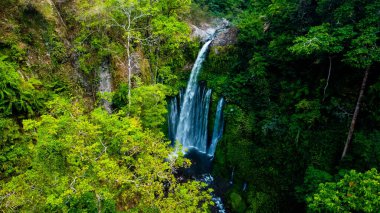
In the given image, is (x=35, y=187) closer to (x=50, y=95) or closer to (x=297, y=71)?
(x=50, y=95)

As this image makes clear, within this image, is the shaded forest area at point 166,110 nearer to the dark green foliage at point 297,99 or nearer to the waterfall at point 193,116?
the dark green foliage at point 297,99

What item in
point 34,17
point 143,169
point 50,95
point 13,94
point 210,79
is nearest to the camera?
point 143,169

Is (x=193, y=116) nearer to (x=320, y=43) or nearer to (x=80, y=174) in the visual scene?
(x=320, y=43)

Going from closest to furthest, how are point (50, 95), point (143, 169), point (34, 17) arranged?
point (143, 169) < point (50, 95) < point (34, 17)

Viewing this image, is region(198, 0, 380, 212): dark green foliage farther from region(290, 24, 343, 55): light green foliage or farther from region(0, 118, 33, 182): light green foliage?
region(0, 118, 33, 182): light green foliage

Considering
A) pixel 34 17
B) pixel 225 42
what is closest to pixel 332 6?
pixel 225 42

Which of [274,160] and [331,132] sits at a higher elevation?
[331,132]

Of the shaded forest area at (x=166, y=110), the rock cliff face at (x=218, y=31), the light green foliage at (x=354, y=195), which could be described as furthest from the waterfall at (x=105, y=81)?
the light green foliage at (x=354, y=195)

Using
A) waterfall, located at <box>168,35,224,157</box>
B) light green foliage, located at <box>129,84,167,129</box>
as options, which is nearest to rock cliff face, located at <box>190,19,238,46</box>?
waterfall, located at <box>168,35,224,157</box>
